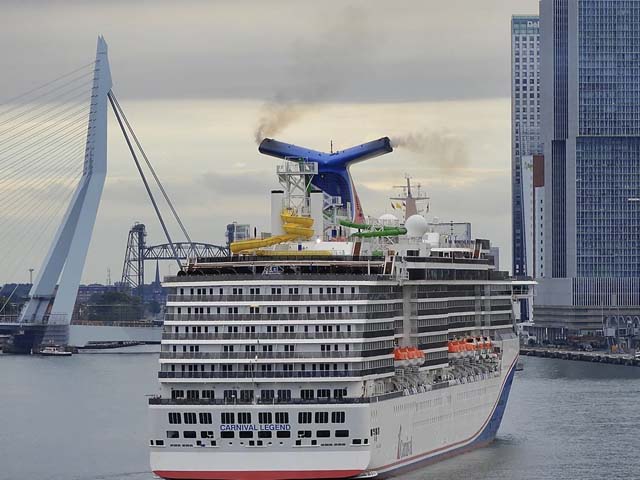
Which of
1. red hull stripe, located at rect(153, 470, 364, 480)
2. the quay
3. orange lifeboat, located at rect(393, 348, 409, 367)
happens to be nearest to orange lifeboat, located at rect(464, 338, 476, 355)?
orange lifeboat, located at rect(393, 348, 409, 367)

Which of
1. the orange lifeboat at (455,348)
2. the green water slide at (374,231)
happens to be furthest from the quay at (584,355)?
the green water slide at (374,231)

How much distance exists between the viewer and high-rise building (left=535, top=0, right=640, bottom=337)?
137875 millimetres

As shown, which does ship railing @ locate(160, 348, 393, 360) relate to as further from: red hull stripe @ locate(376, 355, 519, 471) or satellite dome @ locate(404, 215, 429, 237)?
satellite dome @ locate(404, 215, 429, 237)

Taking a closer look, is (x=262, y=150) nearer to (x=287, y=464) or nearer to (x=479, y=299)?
(x=479, y=299)

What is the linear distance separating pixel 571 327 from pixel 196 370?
3958 inches

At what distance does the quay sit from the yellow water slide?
62.3 metres

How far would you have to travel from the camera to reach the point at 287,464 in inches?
1638

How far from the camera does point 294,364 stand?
42.5 metres

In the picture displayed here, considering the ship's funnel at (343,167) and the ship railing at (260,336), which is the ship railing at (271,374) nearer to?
the ship railing at (260,336)

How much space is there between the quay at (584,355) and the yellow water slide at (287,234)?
204 ft

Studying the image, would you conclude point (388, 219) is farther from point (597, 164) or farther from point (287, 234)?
point (597, 164)

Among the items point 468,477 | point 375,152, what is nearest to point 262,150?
point 375,152

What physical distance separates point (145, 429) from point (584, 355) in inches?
2355

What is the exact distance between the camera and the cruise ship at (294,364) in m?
41.8
